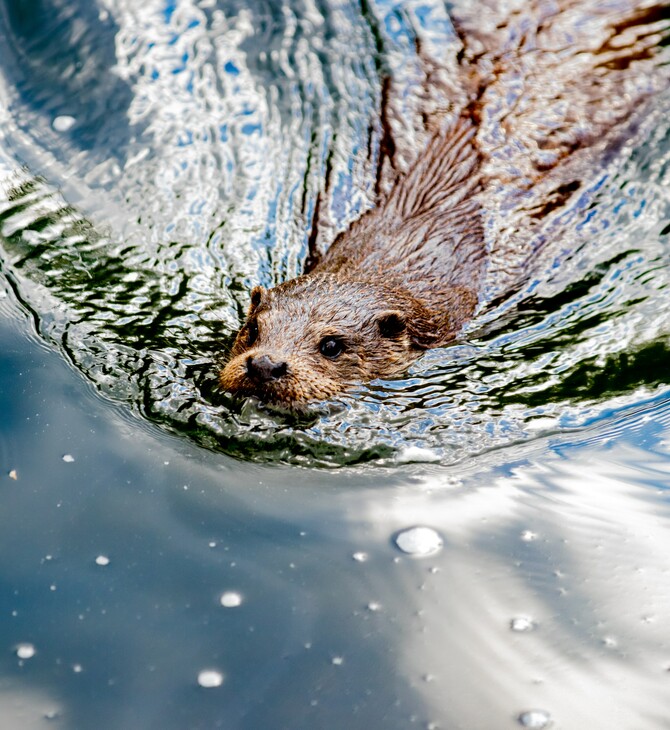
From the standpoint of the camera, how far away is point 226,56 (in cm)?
674

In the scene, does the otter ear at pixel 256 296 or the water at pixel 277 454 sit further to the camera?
the otter ear at pixel 256 296

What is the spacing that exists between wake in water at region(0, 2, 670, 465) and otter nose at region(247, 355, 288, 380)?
0.53ft

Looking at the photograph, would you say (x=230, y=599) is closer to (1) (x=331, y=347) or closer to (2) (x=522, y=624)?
(2) (x=522, y=624)

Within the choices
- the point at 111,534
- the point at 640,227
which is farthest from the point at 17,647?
the point at 640,227

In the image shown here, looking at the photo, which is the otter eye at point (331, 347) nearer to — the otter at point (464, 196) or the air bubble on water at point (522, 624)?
the otter at point (464, 196)

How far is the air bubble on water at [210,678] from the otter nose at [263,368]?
4.88 ft

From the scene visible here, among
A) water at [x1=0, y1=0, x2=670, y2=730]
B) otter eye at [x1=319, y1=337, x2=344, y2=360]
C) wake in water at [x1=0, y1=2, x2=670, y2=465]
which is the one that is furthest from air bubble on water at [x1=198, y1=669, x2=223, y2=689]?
otter eye at [x1=319, y1=337, x2=344, y2=360]

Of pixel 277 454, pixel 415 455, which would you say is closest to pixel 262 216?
pixel 277 454

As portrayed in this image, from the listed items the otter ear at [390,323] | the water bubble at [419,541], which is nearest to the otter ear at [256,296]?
the otter ear at [390,323]

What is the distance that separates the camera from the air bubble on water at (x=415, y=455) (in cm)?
375

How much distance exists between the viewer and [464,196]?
17.6 ft

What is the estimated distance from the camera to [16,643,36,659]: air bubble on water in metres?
2.76

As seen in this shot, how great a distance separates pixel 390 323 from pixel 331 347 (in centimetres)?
34

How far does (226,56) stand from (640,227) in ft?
10.2
